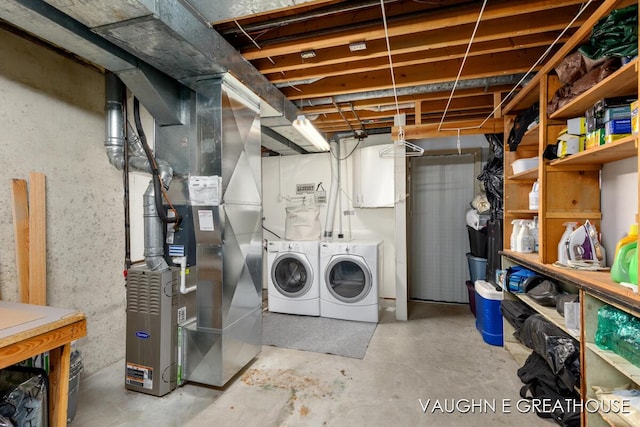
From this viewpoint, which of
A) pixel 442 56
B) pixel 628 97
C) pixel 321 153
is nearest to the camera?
pixel 628 97

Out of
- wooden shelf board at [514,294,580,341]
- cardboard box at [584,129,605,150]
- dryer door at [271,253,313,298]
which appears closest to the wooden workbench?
dryer door at [271,253,313,298]

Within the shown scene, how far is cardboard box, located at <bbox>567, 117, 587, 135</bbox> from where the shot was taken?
6.28 feet

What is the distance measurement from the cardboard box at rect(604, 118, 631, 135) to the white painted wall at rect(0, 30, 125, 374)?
3463mm

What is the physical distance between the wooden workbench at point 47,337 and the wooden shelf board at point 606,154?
9.27ft

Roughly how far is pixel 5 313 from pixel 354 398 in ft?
6.85

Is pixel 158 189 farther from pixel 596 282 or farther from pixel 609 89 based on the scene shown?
pixel 609 89

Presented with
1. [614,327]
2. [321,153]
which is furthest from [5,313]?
[321,153]

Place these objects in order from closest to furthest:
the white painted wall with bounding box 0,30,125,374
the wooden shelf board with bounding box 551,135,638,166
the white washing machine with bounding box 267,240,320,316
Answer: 1. the wooden shelf board with bounding box 551,135,638,166
2. the white painted wall with bounding box 0,30,125,374
3. the white washing machine with bounding box 267,240,320,316

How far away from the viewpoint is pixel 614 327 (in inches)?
61.7

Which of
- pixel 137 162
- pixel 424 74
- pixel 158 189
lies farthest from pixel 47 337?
pixel 424 74

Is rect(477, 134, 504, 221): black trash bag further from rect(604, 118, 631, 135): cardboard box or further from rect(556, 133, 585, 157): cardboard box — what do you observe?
rect(604, 118, 631, 135): cardboard box

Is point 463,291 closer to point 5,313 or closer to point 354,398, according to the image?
point 354,398

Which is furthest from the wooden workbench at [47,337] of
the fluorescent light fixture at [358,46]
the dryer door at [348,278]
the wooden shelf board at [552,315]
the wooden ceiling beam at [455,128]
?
the wooden ceiling beam at [455,128]

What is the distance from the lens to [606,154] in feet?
5.80
